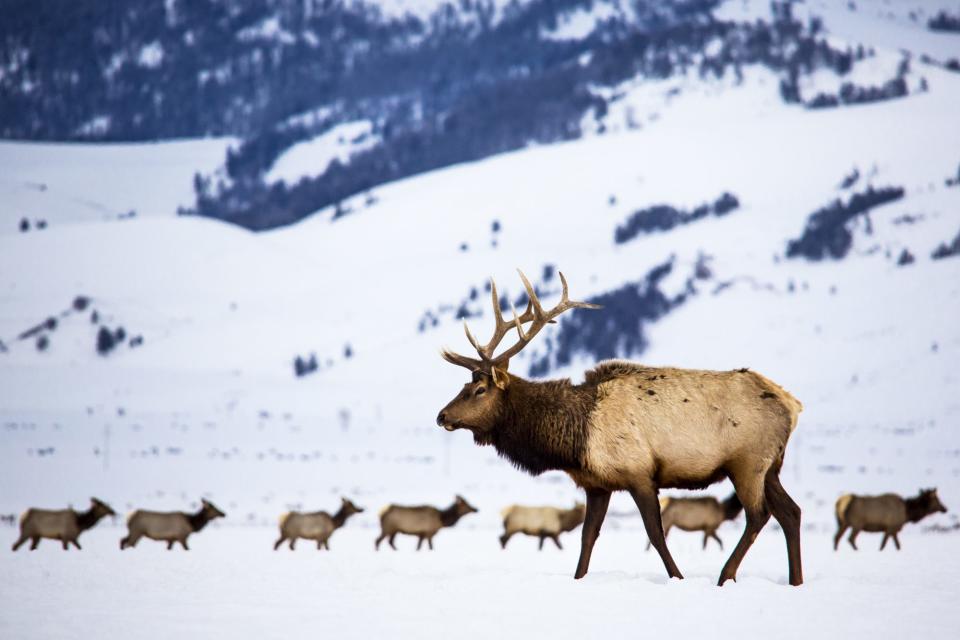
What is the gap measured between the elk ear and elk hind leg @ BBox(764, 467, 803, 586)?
249 cm

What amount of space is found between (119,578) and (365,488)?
21.0 metres

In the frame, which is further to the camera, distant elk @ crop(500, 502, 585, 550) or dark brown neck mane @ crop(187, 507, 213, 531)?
distant elk @ crop(500, 502, 585, 550)

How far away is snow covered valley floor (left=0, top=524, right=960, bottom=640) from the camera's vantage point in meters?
8.54

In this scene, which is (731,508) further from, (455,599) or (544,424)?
(455,599)

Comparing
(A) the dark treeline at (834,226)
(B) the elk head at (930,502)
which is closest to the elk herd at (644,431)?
(B) the elk head at (930,502)

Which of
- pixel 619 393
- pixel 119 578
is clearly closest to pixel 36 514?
pixel 119 578

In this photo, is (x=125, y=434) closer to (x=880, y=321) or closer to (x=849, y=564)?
(x=849, y=564)

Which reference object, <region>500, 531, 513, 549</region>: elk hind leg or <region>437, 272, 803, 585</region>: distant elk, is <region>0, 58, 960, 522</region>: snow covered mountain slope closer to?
<region>500, 531, 513, 549</region>: elk hind leg

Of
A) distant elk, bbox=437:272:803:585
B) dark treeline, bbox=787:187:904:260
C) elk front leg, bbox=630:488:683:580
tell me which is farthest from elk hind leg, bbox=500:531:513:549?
dark treeline, bbox=787:187:904:260

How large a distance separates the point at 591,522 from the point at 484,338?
57190 mm

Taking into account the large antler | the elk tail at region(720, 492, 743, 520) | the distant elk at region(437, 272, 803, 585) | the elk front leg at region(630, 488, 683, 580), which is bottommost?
the elk tail at region(720, 492, 743, 520)

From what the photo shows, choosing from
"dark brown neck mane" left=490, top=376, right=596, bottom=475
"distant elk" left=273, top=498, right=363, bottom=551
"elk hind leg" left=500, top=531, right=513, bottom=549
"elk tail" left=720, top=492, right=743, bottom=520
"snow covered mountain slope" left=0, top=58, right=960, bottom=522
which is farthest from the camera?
"snow covered mountain slope" left=0, top=58, right=960, bottom=522

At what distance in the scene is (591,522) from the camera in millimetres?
10945

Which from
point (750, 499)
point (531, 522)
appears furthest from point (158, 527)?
point (750, 499)
